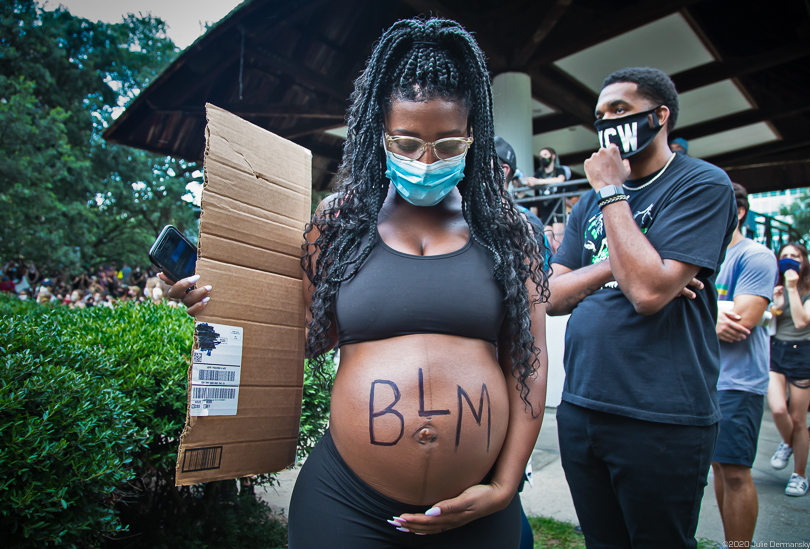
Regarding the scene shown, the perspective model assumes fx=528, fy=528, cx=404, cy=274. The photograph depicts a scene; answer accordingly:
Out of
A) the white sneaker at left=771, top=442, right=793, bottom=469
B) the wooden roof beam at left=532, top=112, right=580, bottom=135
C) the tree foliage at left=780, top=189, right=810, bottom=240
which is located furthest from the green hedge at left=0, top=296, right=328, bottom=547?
the tree foliage at left=780, top=189, right=810, bottom=240

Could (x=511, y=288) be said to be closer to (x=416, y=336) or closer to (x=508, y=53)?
(x=416, y=336)

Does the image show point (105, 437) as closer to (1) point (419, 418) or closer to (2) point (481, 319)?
(1) point (419, 418)

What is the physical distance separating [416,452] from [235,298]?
686 millimetres

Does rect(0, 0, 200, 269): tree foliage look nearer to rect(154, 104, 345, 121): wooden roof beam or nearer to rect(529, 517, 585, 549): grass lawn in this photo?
rect(154, 104, 345, 121): wooden roof beam

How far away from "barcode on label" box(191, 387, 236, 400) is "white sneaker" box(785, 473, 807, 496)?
470 cm

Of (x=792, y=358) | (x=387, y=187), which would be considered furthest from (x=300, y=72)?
(x=792, y=358)

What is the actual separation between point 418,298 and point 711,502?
399cm

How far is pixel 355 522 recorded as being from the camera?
4.45 feet

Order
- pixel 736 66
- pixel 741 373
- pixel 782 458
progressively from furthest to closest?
pixel 736 66 → pixel 782 458 → pixel 741 373

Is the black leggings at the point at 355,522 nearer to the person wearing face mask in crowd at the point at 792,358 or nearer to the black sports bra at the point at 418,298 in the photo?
the black sports bra at the point at 418,298

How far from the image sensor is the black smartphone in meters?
1.48

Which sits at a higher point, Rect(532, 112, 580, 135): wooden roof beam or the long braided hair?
Rect(532, 112, 580, 135): wooden roof beam

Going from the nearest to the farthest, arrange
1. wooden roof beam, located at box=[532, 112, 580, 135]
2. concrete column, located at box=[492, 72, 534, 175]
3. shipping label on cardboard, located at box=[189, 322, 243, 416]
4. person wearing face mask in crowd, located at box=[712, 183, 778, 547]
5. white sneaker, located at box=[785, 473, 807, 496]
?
shipping label on cardboard, located at box=[189, 322, 243, 416]
person wearing face mask in crowd, located at box=[712, 183, 778, 547]
white sneaker, located at box=[785, 473, 807, 496]
concrete column, located at box=[492, 72, 534, 175]
wooden roof beam, located at box=[532, 112, 580, 135]

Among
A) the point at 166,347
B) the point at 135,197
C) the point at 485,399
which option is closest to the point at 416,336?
the point at 485,399
